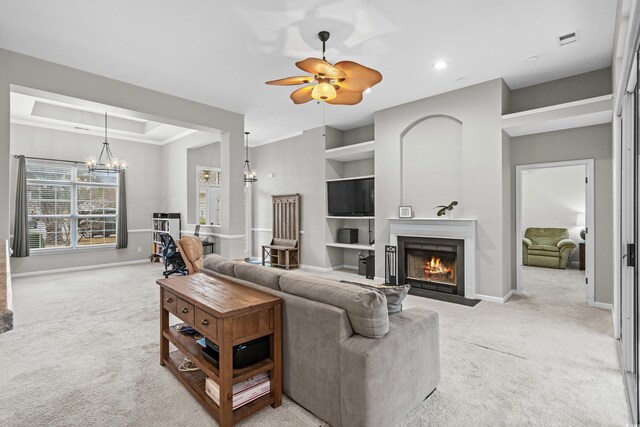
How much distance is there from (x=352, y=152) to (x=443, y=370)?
439 cm

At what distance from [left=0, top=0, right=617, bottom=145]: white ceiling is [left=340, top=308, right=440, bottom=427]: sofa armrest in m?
2.68

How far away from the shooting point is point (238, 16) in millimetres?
2910

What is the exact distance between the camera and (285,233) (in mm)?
7520

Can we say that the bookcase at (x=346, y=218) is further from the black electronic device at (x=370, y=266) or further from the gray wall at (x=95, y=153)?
the gray wall at (x=95, y=153)

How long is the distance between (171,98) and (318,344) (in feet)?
14.4

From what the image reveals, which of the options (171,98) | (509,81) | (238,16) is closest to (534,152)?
(509,81)

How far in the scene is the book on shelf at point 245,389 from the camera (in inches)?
76.2

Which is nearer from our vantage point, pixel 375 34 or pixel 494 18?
pixel 494 18

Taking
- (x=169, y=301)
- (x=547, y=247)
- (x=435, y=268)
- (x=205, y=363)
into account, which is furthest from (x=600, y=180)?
(x=169, y=301)

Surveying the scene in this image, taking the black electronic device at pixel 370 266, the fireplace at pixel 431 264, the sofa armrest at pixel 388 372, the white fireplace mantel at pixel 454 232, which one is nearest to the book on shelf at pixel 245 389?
the sofa armrest at pixel 388 372

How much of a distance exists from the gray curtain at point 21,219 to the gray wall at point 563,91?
344 inches

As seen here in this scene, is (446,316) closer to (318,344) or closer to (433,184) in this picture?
(433,184)

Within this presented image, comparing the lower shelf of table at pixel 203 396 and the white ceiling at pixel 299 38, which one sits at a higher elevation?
the white ceiling at pixel 299 38

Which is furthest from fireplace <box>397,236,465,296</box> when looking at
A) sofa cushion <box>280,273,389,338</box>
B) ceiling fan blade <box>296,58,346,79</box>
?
A: sofa cushion <box>280,273,389,338</box>
